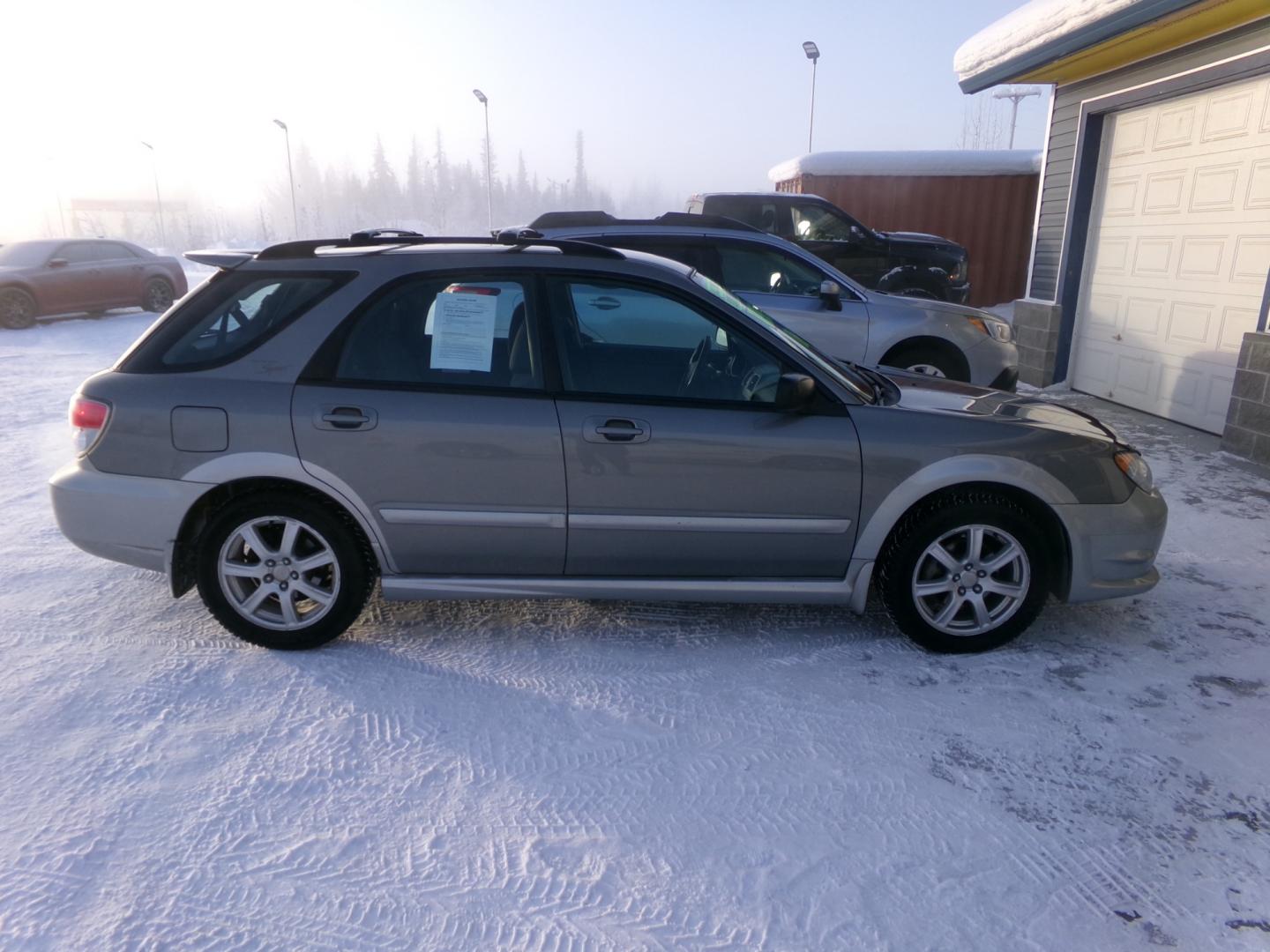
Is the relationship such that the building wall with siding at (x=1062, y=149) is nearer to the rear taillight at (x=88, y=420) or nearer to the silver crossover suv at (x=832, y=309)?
the silver crossover suv at (x=832, y=309)

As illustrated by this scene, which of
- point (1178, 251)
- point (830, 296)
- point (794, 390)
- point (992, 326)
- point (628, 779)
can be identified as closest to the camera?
point (628, 779)

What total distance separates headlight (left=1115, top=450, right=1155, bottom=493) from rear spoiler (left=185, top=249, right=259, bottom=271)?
12.1 ft

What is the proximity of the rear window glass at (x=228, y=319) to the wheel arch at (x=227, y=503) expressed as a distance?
0.50 m

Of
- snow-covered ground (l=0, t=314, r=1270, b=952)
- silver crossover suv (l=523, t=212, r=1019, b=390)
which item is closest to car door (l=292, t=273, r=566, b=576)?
snow-covered ground (l=0, t=314, r=1270, b=952)

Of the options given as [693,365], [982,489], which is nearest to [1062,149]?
[982,489]

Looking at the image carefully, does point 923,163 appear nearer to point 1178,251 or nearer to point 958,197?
point 958,197

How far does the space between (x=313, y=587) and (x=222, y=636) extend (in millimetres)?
530

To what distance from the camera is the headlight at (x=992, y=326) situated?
712 centimetres

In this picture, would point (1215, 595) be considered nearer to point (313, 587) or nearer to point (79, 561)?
point (313, 587)

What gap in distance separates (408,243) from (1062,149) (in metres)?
8.40

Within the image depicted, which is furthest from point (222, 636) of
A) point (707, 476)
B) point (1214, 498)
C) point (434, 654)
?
point (1214, 498)

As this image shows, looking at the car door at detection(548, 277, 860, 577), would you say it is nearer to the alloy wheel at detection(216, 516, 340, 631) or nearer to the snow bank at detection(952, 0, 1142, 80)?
the alloy wheel at detection(216, 516, 340, 631)

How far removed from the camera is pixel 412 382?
3432mm

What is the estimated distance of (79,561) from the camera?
4434 mm
